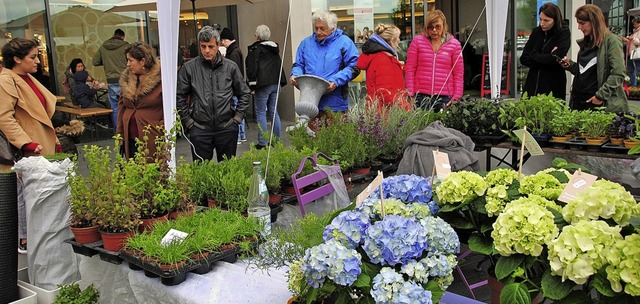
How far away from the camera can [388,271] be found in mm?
1555

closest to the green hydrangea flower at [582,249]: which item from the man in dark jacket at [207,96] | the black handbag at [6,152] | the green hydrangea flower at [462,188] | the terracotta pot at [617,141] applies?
the green hydrangea flower at [462,188]

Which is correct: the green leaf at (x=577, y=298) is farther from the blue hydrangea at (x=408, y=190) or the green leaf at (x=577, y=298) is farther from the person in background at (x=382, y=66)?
the person in background at (x=382, y=66)

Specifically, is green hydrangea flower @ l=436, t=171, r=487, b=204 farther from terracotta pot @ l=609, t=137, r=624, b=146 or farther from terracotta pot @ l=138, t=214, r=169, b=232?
terracotta pot @ l=609, t=137, r=624, b=146

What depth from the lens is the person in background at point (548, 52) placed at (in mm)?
5422

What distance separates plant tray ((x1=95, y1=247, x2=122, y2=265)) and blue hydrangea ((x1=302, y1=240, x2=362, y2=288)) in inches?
51.2

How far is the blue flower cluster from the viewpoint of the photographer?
1499mm

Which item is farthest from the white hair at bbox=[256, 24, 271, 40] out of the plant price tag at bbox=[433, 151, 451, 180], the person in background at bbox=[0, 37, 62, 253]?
the plant price tag at bbox=[433, 151, 451, 180]

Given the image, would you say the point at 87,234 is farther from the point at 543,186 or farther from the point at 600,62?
the point at 600,62

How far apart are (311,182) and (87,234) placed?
118 cm

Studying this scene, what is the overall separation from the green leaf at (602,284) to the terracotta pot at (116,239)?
1942mm

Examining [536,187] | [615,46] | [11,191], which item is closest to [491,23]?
[615,46]

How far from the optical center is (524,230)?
63.2 inches

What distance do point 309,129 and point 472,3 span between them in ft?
34.0

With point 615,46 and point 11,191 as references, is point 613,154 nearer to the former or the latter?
point 615,46
